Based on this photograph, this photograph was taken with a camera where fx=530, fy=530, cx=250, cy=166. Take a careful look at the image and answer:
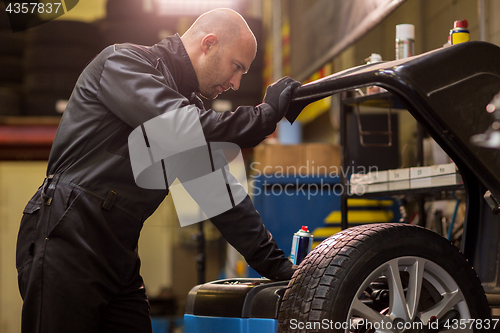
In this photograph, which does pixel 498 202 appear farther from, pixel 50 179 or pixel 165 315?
pixel 165 315

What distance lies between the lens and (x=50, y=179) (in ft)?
4.55

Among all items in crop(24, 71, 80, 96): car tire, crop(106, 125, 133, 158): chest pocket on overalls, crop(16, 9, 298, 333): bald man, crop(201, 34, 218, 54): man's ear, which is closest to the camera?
crop(16, 9, 298, 333): bald man

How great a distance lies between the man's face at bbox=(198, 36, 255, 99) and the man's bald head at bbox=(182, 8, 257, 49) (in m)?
0.02

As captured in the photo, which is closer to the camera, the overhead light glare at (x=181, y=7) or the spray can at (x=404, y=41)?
the spray can at (x=404, y=41)

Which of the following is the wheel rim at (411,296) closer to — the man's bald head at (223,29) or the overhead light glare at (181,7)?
the man's bald head at (223,29)

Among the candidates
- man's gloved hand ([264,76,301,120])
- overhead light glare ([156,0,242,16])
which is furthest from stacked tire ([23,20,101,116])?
man's gloved hand ([264,76,301,120])

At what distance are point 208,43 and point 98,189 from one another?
54 cm

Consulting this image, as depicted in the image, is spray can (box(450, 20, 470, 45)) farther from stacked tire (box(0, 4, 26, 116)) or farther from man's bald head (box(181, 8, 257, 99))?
stacked tire (box(0, 4, 26, 116))

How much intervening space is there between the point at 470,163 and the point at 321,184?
7.54 ft

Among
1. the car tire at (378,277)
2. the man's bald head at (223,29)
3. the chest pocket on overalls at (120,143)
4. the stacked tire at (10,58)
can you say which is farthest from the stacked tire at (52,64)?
the car tire at (378,277)

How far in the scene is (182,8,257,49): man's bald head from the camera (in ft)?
5.11

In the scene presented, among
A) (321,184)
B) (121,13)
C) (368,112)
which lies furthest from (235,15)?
(121,13)

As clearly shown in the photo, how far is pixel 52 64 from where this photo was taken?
4.48m

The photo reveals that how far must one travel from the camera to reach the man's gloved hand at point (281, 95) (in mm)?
1283
